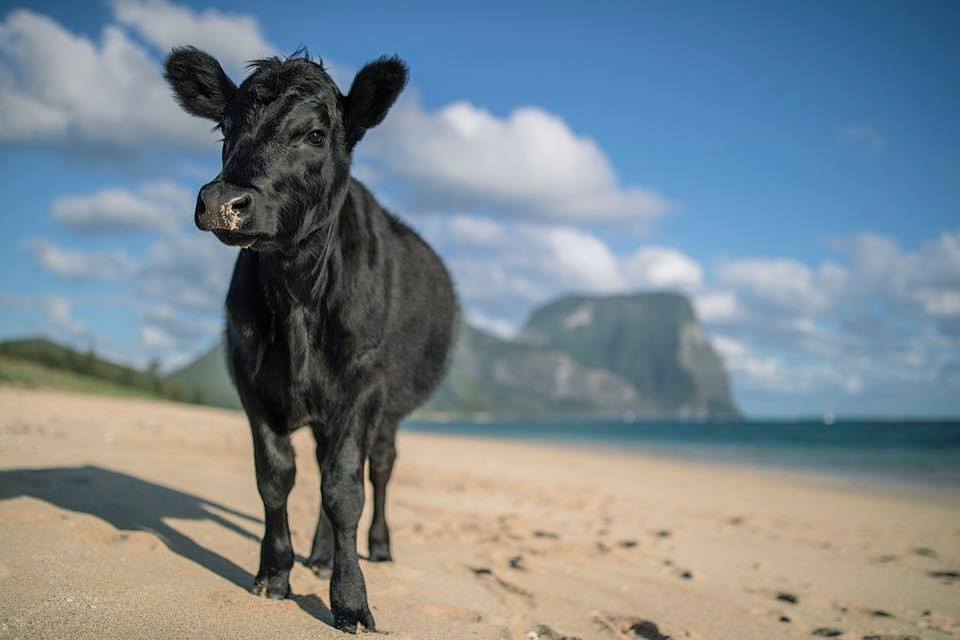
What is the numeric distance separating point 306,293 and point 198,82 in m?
1.35

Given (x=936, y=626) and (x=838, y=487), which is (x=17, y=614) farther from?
(x=838, y=487)

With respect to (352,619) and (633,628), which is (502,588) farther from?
(352,619)

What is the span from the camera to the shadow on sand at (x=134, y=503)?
4.05 meters

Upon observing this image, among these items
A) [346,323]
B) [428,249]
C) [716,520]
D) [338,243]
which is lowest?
[716,520]

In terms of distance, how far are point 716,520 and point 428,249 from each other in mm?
5284

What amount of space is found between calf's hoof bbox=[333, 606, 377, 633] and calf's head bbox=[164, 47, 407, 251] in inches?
67.0

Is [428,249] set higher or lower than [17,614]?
higher

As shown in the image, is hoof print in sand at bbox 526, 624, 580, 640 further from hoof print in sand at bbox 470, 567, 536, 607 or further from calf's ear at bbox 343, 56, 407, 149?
calf's ear at bbox 343, 56, 407, 149

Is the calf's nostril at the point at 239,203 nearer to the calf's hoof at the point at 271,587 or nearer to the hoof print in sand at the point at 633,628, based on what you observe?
the calf's hoof at the point at 271,587

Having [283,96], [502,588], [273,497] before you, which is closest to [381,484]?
[502,588]

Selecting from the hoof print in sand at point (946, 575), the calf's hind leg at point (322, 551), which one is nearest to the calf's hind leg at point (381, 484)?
the calf's hind leg at point (322, 551)

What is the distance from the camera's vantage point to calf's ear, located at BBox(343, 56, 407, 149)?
11.6 ft

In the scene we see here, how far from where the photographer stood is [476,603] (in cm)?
389

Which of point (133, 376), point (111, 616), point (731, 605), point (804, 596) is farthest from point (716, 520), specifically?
point (133, 376)
